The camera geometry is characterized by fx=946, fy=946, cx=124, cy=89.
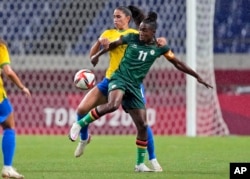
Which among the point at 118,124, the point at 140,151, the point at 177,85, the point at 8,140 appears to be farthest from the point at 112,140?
the point at 8,140

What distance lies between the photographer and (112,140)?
16734 mm

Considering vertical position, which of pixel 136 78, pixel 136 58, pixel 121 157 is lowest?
pixel 121 157

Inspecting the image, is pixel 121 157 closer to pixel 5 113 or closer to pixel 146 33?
pixel 146 33

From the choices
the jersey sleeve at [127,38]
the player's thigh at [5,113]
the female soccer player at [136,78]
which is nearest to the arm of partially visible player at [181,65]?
the female soccer player at [136,78]

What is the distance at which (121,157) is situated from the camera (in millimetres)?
13133

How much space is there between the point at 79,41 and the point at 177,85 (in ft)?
10.2

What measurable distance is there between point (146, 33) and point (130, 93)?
0.76 metres

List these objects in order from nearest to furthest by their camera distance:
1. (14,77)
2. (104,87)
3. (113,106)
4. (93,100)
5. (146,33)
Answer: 1. (14,77)
2. (146,33)
3. (113,106)
4. (104,87)
5. (93,100)

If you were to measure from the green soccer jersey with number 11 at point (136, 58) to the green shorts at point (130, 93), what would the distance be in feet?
0.20

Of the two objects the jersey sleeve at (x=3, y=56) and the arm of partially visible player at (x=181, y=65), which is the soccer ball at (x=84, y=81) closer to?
the arm of partially visible player at (x=181, y=65)

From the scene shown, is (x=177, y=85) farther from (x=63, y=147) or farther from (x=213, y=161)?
(x=213, y=161)

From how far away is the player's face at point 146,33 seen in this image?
1055 cm

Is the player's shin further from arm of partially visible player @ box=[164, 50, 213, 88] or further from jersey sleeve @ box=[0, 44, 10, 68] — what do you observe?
jersey sleeve @ box=[0, 44, 10, 68]

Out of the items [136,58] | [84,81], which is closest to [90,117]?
[84,81]
